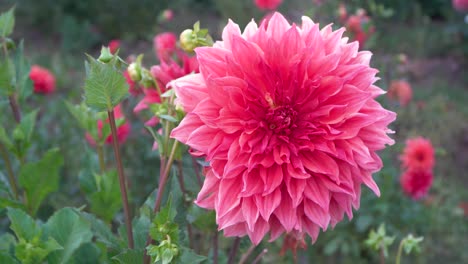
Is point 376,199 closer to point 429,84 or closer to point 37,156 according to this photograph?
point 37,156

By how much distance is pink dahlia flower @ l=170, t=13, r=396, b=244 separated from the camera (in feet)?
2.42

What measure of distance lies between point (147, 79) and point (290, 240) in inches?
14.9

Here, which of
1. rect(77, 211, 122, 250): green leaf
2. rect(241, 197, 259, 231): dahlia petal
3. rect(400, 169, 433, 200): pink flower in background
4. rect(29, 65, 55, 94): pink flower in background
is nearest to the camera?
rect(241, 197, 259, 231): dahlia petal

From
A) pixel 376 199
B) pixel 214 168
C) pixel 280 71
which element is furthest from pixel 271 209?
pixel 376 199

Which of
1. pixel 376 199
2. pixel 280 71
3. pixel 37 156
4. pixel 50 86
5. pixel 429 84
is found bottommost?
pixel 429 84

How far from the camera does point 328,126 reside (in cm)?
76

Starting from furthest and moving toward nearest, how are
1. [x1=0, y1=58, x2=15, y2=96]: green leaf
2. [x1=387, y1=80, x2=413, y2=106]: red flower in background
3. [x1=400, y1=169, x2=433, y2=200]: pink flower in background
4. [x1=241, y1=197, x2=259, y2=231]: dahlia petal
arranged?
[x1=387, y1=80, x2=413, y2=106]: red flower in background → [x1=400, y1=169, x2=433, y2=200]: pink flower in background → [x1=0, y1=58, x2=15, y2=96]: green leaf → [x1=241, y1=197, x2=259, y2=231]: dahlia petal

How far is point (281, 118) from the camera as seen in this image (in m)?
0.80

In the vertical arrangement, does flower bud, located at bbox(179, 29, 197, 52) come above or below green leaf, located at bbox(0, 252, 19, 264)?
above

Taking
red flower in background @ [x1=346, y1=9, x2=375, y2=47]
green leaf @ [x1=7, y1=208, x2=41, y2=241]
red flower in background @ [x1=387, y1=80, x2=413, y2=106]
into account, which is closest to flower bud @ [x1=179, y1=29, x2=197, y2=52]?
green leaf @ [x1=7, y1=208, x2=41, y2=241]

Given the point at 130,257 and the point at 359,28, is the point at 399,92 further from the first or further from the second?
the point at 130,257

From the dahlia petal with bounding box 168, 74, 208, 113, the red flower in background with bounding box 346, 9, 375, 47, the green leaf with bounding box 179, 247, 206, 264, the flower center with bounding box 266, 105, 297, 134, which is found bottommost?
the red flower in background with bounding box 346, 9, 375, 47

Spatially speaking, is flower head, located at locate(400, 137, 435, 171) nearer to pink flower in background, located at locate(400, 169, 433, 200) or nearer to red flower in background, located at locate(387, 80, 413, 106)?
pink flower in background, located at locate(400, 169, 433, 200)

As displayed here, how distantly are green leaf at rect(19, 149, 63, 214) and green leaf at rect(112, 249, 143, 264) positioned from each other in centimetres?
35
